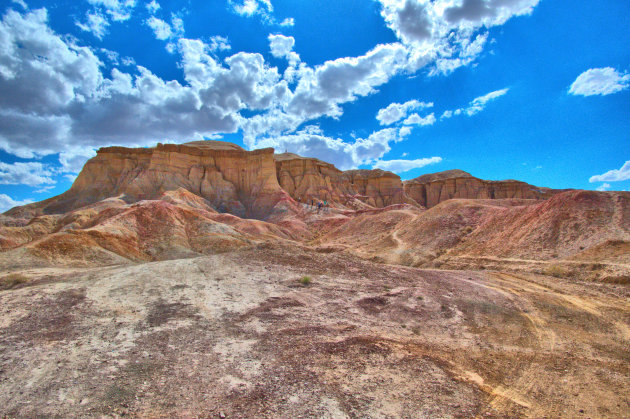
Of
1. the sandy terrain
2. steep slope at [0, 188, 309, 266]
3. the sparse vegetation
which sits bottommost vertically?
the sandy terrain

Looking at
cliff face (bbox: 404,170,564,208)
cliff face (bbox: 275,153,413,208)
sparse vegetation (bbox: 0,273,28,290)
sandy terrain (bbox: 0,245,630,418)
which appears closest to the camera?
sandy terrain (bbox: 0,245,630,418)

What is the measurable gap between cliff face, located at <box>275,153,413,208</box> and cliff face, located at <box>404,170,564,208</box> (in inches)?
532

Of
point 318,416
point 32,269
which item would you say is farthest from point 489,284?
point 32,269

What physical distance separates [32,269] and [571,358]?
20583 mm

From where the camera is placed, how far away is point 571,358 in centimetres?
686

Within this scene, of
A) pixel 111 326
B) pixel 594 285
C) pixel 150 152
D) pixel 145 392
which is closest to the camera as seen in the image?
pixel 145 392

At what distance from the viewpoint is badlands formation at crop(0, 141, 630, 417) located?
199 inches

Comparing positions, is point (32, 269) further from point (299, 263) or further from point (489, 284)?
point (489, 284)

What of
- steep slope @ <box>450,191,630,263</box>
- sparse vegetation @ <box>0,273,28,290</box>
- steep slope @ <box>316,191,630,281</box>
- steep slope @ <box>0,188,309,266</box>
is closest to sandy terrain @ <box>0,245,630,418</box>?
sparse vegetation @ <box>0,273,28,290</box>

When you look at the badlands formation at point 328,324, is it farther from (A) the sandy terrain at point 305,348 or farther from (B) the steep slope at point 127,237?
(B) the steep slope at point 127,237

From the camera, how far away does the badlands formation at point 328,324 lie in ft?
16.6

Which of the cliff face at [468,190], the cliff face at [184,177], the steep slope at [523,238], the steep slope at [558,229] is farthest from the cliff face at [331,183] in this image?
the steep slope at [558,229]

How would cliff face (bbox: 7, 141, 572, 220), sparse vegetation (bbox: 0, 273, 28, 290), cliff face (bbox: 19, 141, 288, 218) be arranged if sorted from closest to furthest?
sparse vegetation (bbox: 0, 273, 28, 290) → cliff face (bbox: 7, 141, 572, 220) → cliff face (bbox: 19, 141, 288, 218)

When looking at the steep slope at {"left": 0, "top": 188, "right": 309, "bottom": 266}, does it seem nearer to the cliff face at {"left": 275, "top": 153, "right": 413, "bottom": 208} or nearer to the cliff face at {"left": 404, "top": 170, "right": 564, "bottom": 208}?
the cliff face at {"left": 275, "top": 153, "right": 413, "bottom": 208}
